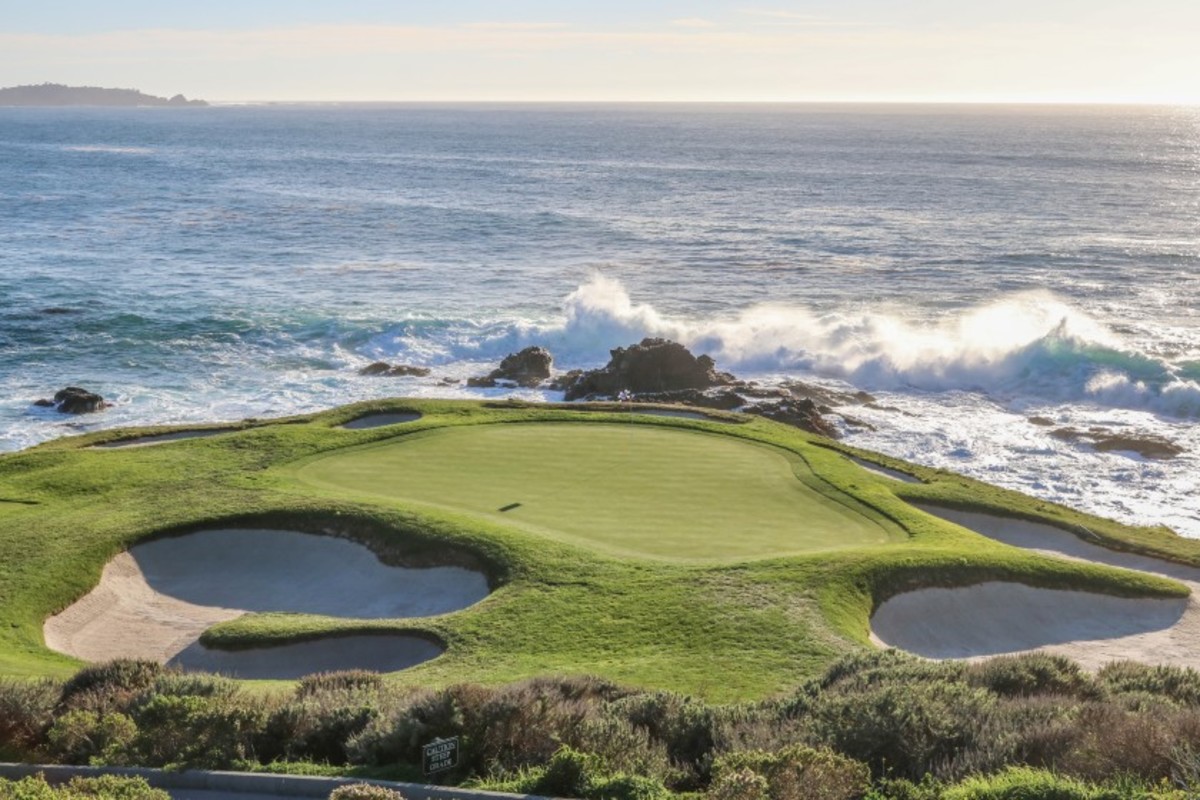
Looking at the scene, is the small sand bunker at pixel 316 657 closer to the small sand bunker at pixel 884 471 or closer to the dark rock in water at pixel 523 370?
the small sand bunker at pixel 884 471

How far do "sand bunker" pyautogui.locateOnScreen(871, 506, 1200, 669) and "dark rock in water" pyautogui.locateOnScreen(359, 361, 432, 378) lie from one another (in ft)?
99.4

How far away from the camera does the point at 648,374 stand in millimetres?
43312

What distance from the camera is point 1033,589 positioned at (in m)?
21.1

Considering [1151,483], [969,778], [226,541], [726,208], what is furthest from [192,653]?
[726,208]

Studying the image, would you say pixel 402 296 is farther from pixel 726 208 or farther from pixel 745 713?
pixel 745 713

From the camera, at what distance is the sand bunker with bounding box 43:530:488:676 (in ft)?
62.8

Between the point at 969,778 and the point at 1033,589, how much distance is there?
11026 millimetres

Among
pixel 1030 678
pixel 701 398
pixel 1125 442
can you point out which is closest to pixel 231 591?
pixel 1030 678

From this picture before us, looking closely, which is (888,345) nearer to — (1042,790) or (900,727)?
(900,727)

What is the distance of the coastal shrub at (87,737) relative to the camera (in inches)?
485

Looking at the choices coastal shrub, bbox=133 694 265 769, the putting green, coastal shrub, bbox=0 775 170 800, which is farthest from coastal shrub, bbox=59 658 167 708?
the putting green

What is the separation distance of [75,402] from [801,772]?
1417 inches

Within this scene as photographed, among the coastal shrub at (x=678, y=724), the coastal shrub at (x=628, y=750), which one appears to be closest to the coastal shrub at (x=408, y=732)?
the coastal shrub at (x=628, y=750)

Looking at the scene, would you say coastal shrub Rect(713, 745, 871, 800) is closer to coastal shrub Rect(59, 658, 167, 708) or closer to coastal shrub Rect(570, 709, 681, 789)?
coastal shrub Rect(570, 709, 681, 789)
